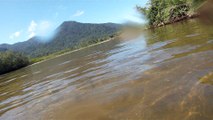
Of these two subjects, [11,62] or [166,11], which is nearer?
[166,11]

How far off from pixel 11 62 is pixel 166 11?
6060cm

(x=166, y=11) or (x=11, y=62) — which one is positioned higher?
(x=166, y=11)

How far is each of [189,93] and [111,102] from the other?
2113 mm

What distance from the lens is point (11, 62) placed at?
82.8 meters

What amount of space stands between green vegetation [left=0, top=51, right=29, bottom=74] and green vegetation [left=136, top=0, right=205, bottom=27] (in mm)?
49581

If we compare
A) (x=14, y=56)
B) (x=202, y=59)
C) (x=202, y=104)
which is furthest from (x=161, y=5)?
(x=14, y=56)

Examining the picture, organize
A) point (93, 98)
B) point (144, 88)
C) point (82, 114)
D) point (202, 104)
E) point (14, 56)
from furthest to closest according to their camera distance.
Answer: point (14, 56) < point (93, 98) < point (144, 88) < point (82, 114) < point (202, 104)

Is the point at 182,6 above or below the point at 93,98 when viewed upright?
above

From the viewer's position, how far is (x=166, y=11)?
1801 inches

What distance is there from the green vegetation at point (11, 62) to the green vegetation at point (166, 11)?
Answer: 49.6m

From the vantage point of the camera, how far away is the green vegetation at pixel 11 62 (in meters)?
78.8

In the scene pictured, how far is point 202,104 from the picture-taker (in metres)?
4.54

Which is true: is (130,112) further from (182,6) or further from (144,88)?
(182,6)

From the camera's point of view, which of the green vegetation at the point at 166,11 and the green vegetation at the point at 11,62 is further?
the green vegetation at the point at 11,62
